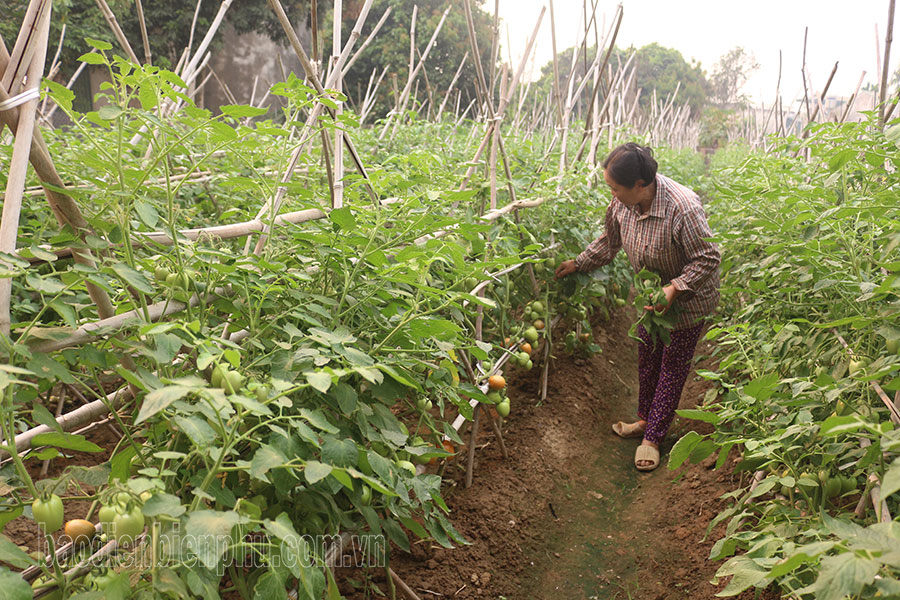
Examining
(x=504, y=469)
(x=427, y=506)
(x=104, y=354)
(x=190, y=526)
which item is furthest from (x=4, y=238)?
(x=504, y=469)

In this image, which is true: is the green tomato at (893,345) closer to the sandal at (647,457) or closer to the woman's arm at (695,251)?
the woman's arm at (695,251)

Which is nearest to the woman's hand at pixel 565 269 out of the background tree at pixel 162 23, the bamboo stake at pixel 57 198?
the bamboo stake at pixel 57 198

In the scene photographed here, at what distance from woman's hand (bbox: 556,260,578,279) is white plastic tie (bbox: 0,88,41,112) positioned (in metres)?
2.26

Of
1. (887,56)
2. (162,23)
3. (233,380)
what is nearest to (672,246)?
(887,56)

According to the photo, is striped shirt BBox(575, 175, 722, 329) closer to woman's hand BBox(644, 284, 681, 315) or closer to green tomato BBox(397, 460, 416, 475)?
woman's hand BBox(644, 284, 681, 315)

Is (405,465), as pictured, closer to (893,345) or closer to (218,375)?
(218,375)

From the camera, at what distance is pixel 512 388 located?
123 inches

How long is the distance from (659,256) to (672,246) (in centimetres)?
7

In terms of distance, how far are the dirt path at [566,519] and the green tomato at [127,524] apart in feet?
3.02

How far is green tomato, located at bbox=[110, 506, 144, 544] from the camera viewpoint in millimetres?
721

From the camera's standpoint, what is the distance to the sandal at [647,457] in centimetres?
279

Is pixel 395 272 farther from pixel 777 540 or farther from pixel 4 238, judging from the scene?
pixel 777 540

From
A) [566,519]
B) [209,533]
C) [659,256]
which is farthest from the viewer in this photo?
[659,256]

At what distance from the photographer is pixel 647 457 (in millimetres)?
2791
